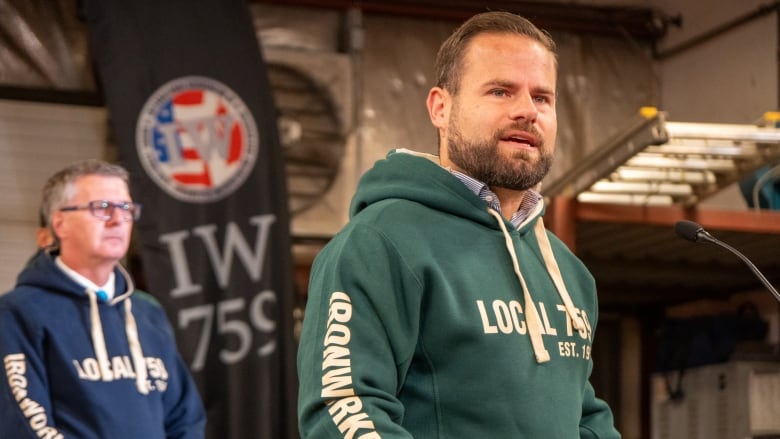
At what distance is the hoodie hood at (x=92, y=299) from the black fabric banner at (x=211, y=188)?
6.65 feet

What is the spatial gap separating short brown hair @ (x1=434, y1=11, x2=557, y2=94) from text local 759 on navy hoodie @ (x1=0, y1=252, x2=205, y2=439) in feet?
6.17

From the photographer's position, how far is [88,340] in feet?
12.1

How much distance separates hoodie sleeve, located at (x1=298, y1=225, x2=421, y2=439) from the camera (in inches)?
70.7

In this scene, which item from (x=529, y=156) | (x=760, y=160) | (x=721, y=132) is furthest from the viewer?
(x=760, y=160)

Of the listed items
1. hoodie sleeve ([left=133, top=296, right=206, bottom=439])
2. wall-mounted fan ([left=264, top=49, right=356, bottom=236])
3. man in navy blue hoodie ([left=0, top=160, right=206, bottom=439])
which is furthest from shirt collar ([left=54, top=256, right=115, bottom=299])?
wall-mounted fan ([left=264, top=49, right=356, bottom=236])

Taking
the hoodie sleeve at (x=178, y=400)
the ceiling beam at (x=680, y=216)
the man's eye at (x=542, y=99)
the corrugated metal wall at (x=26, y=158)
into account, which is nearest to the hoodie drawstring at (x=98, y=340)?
the hoodie sleeve at (x=178, y=400)

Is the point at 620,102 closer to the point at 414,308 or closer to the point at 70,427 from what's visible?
the point at 70,427

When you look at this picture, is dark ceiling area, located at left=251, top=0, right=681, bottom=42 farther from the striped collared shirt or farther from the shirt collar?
the striped collared shirt

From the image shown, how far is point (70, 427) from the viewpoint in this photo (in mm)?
3482

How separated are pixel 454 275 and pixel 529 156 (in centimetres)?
24

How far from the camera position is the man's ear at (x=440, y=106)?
208 centimetres

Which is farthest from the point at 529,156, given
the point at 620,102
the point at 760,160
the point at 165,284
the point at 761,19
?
the point at 620,102

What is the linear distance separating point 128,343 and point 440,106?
1987 mm

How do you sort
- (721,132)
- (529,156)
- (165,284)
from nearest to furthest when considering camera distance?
1. (529,156)
2. (721,132)
3. (165,284)
